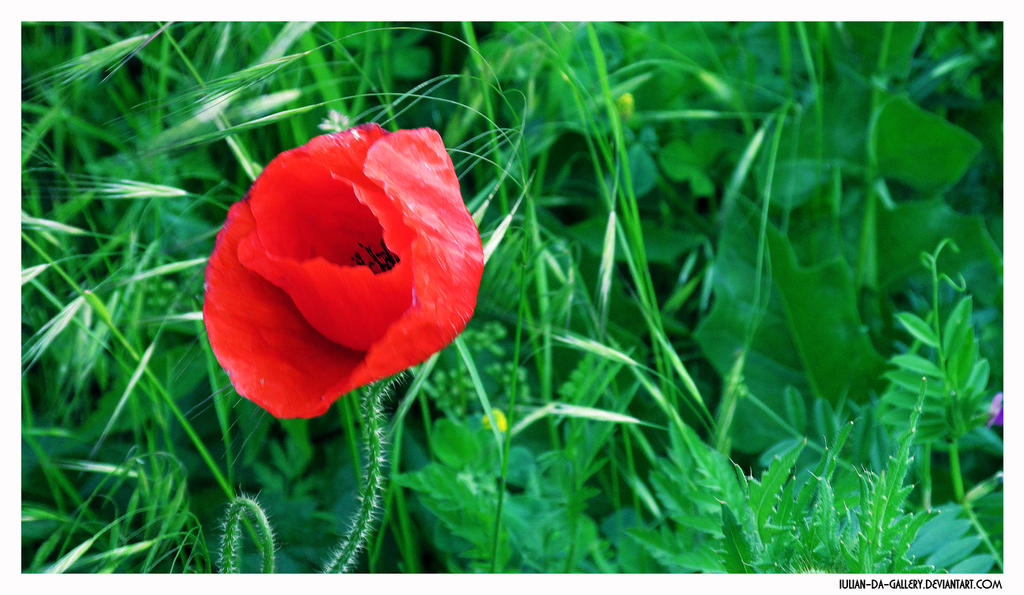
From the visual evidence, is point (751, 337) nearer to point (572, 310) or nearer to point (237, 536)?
point (572, 310)

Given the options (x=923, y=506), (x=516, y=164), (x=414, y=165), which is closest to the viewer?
(x=414, y=165)

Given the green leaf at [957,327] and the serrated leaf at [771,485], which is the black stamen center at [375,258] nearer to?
the serrated leaf at [771,485]

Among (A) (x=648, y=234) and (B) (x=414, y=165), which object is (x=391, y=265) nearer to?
(B) (x=414, y=165)

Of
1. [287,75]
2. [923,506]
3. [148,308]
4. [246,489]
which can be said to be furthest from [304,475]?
[923,506]

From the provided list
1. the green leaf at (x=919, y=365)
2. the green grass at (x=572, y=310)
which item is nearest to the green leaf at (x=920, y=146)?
the green grass at (x=572, y=310)

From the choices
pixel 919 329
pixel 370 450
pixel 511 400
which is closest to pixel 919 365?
pixel 919 329

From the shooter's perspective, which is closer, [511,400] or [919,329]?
[511,400]
